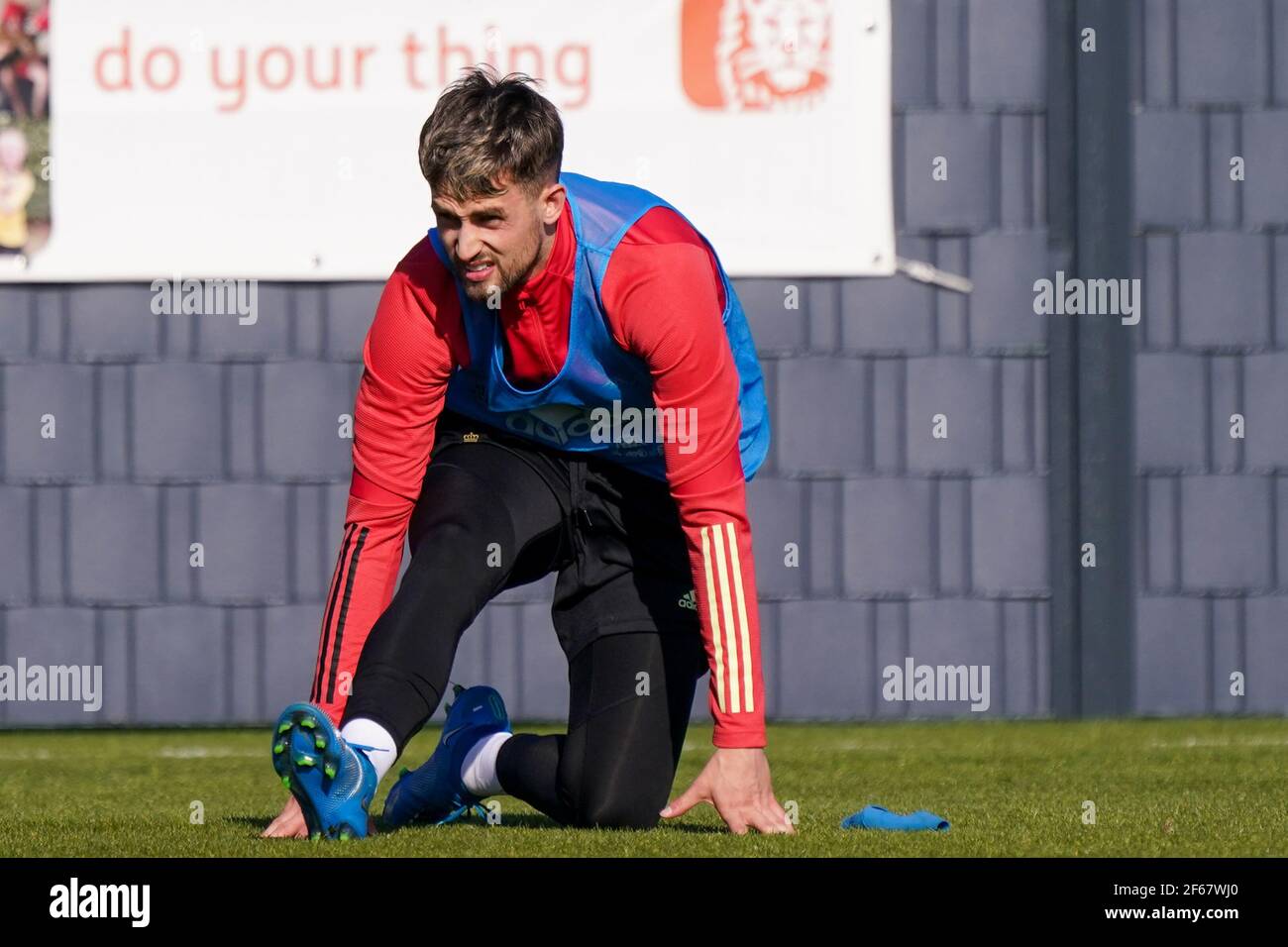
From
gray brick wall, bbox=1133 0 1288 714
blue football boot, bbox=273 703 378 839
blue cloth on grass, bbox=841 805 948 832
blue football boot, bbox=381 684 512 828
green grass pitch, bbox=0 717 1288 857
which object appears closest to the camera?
blue football boot, bbox=273 703 378 839

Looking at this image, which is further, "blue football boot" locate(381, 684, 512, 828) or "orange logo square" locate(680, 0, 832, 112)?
"orange logo square" locate(680, 0, 832, 112)

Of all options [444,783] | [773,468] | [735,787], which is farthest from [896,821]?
[773,468]

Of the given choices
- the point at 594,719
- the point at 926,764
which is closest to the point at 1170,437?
the point at 926,764

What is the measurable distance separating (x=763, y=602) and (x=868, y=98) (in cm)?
173

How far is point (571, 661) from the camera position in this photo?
400 centimetres

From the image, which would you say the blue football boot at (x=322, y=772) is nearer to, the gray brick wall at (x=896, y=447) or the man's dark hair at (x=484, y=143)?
the man's dark hair at (x=484, y=143)

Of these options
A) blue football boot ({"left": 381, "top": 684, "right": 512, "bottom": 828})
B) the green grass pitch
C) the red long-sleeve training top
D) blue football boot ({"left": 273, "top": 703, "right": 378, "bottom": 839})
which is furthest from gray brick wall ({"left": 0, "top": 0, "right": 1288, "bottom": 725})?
blue football boot ({"left": 273, "top": 703, "right": 378, "bottom": 839})

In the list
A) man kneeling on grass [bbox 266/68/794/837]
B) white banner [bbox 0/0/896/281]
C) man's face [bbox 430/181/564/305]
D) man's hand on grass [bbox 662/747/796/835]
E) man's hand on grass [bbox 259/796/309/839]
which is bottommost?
man's hand on grass [bbox 259/796/309/839]

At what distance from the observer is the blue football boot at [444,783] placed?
3777 mm

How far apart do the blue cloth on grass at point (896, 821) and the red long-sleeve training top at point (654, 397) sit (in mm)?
406

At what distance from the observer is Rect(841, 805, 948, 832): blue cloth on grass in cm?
365

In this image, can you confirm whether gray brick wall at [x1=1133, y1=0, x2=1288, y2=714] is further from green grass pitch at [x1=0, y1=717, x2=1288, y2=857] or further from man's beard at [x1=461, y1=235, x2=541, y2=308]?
man's beard at [x1=461, y1=235, x2=541, y2=308]

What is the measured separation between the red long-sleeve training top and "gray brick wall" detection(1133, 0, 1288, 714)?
3.45 metres
